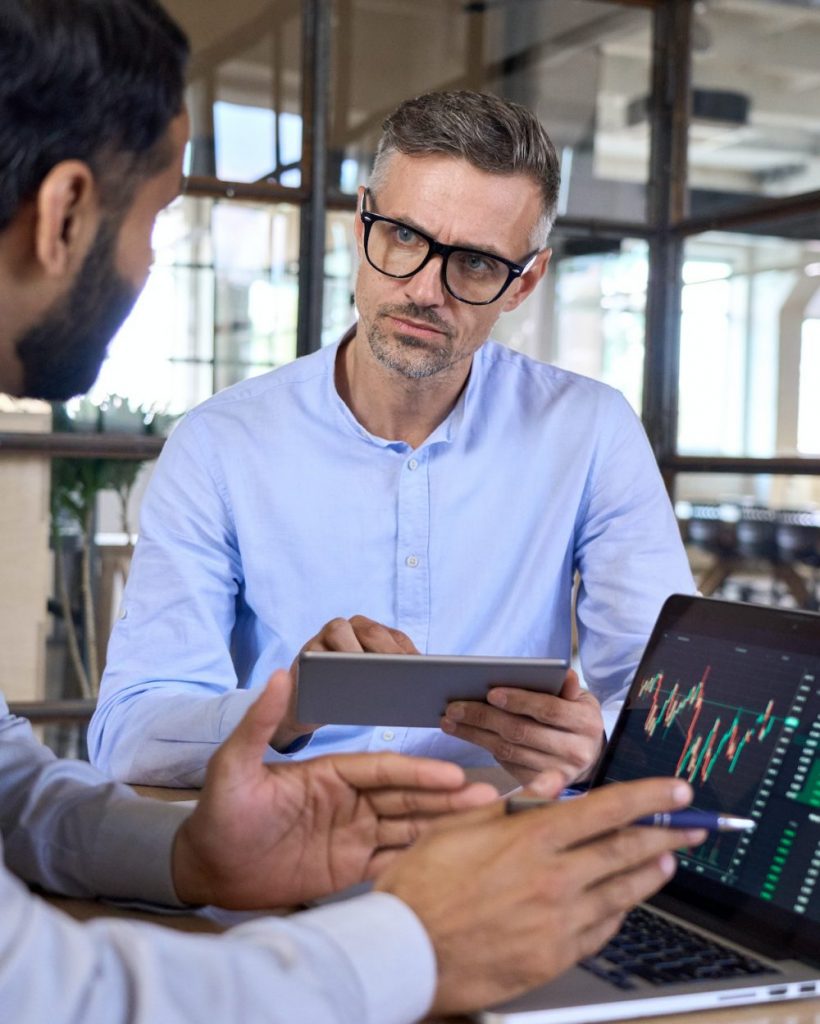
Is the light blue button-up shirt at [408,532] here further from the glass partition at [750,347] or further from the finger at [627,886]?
the glass partition at [750,347]

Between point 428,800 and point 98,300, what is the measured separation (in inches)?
18.3

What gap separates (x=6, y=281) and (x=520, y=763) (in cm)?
81

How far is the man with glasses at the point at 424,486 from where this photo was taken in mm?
1996

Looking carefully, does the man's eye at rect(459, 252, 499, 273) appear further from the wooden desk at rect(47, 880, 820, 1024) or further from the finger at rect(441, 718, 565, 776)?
the wooden desk at rect(47, 880, 820, 1024)

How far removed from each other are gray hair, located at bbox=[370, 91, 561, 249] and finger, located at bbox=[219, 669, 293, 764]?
47.0 inches

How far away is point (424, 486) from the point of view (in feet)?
6.75

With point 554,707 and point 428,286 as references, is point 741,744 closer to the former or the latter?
point 554,707

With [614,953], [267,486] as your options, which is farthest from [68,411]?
[614,953]

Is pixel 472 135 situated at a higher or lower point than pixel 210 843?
higher

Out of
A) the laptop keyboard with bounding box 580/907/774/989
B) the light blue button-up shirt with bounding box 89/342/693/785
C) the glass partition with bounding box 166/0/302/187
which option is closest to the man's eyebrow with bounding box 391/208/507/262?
the light blue button-up shirt with bounding box 89/342/693/785

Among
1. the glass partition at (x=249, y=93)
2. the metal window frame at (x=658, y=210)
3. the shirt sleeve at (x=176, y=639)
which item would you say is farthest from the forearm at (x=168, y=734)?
the glass partition at (x=249, y=93)

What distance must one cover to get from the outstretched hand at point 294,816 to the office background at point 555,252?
2.35m

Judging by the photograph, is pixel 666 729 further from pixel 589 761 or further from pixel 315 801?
pixel 315 801

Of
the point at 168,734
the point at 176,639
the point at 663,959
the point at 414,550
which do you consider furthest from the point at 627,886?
the point at 414,550
